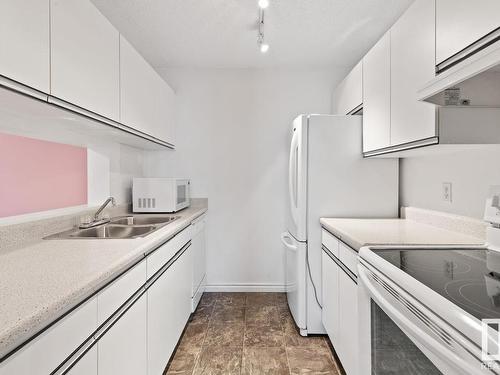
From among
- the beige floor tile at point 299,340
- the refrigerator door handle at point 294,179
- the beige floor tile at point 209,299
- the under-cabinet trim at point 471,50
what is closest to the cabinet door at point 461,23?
the under-cabinet trim at point 471,50

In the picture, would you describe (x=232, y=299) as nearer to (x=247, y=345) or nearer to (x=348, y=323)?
(x=247, y=345)

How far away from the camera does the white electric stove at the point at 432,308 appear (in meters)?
0.66

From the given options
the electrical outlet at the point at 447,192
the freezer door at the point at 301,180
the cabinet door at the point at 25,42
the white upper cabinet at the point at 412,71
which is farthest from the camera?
the freezer door at the point at 301,180

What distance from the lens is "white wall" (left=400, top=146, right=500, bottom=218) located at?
1585mm

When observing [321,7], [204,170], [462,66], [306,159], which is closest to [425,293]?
[462,66]

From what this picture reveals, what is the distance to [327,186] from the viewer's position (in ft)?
7.57

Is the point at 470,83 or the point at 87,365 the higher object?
the point at 470,83

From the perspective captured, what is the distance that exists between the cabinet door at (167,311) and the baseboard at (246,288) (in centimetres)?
88

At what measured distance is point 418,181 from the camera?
218 centimetres

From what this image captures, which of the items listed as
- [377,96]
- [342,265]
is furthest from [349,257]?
[377,96]

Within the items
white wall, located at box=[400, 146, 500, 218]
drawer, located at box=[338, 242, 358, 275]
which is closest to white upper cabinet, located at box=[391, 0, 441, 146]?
white wall, located at box=[400, 146, 500, 218]

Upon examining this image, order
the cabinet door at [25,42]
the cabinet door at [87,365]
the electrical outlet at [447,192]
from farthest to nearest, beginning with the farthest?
the electrical outlet at [447,192]
the cabinet door at [25,42]
the cabinet door at [87,365]

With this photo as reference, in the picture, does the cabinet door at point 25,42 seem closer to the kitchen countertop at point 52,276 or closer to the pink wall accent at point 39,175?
the kitchen countertop at point 52,276

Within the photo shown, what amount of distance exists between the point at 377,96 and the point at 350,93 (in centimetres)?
59
